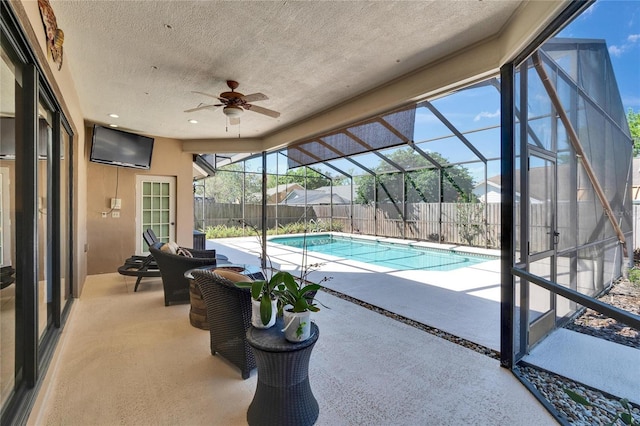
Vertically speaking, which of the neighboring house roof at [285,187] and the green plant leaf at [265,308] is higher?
the neighboring house roof at [285,187]

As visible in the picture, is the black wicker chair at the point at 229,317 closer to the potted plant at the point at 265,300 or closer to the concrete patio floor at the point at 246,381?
the concrete patio floor at the point at 246,381

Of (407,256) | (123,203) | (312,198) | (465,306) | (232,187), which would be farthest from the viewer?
(232,187)

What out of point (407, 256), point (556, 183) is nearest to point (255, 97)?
point (556, 183)

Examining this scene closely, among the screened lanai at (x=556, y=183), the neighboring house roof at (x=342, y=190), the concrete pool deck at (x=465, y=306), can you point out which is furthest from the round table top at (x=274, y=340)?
the neighboring house roof at (x=342, y=190)

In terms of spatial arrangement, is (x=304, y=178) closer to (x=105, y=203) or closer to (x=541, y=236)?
(x=105, y=203)

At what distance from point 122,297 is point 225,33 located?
3.80 m

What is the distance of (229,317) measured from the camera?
246 centimetres

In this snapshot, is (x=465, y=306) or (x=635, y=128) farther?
(x=465, y=306)

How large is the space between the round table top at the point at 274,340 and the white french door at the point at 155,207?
548 centimetres

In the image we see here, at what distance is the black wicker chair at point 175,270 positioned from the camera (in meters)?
3.86

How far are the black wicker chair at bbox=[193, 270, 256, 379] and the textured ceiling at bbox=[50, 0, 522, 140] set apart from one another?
2.03 m

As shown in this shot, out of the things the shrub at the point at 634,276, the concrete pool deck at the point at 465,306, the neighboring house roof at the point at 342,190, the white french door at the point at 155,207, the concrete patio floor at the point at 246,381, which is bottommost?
the concrete patio floor at the point at 246,381

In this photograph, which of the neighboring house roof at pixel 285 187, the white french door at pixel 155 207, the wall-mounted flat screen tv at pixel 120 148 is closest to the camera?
the wall-mounted flat screen tv at pixel 120 148

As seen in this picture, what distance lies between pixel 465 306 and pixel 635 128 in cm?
284
